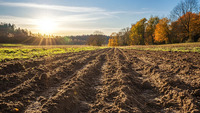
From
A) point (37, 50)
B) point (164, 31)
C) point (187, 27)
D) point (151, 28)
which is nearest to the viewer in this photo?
point (37, 50)

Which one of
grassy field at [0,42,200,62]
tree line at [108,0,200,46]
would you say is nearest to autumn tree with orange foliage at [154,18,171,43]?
tree line at [108,0,200,46]

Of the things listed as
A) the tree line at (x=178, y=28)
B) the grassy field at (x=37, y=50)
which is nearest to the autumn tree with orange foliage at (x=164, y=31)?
the tree line at (x=178, y=28)

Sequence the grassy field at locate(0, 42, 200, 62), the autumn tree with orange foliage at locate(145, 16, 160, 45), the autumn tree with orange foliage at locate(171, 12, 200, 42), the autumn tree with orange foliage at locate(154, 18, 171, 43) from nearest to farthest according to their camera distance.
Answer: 1. the grassy field at locate(0, 42, 200, 62)
2. the autumn tree with orange foliage at locate(171, 12, 200, 42)
3. the autumn tree with orange foliage at locate(154, 18, 171, 43)
4. the autumn tree with orange foliage at locate(145, 16, 160, 45)

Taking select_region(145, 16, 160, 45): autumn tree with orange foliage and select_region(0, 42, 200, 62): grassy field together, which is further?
select_region(145, 16, 160, 45): autumn tree with orange foliage

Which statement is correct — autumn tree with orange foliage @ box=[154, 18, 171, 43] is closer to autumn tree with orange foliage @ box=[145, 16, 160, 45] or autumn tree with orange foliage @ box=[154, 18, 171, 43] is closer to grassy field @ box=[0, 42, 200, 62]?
autumn tree with orange foliage @ box=[145, 16, 160, 45]

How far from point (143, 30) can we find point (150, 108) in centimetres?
6005

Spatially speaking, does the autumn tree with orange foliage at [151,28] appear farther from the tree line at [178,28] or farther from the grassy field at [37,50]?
the grassy field at [37,50]

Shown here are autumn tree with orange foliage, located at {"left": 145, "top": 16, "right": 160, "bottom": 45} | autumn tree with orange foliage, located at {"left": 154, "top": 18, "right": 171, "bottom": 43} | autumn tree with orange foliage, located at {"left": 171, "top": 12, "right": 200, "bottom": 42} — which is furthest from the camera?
autumn tree with orange foliage, located at {"left": 145, "top": 16, "right": 160, "bottom": 45}

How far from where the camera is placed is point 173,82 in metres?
5.84

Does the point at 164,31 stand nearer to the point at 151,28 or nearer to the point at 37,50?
the point at 151,28

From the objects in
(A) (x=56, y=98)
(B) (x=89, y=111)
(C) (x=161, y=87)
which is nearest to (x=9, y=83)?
(A) (x=56, y=98)

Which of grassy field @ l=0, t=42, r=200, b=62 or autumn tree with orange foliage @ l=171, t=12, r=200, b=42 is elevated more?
autumn tree with orange foliage @ l=171, t=12, r=200, b=42

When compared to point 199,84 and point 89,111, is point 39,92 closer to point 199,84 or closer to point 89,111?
point 89,111

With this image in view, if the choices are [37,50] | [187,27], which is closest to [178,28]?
[187,27]
